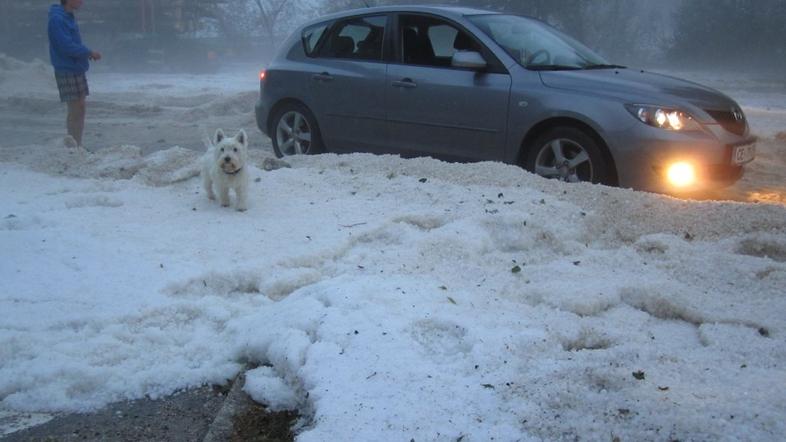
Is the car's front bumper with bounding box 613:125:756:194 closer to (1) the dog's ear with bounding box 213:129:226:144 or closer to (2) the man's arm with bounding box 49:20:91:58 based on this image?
(1) the dog's ear with bounding box 213:129:226:144

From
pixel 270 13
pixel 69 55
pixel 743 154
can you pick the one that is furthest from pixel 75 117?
pixel 270 13

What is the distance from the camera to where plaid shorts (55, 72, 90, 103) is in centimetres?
941

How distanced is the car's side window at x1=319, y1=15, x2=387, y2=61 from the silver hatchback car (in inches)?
0.6

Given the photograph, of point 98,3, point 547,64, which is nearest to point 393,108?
point 547,64

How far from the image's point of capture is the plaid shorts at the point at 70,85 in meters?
9.41

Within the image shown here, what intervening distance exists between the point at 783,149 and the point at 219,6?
28175mm

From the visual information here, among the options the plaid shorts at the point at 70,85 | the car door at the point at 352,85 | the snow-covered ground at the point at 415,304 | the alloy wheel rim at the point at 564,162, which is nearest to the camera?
the snow-covered ground at the point at 415,304

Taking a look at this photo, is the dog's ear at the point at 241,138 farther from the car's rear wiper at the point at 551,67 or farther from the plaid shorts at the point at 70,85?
the plaid shorts at the point at 70,85

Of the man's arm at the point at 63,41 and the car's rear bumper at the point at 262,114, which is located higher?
the man's arm at the point at 63,41

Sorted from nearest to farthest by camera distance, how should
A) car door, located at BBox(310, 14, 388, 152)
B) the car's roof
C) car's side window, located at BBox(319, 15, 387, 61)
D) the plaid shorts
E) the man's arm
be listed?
the car's roof < car door, located at BBox(310, 14, 388, 152) < car's side window, located at BBox(319, 15, 387, 61) < the man's arm < the plaid shorts

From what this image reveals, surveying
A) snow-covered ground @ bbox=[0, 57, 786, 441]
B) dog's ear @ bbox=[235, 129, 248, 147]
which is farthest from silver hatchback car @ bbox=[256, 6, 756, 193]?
dog's ear @ bbox=[235, 129, 248, 147]

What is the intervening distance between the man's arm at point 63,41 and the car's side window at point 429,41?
424 centimetres

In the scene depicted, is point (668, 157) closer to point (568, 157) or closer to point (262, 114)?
point (568, 157)

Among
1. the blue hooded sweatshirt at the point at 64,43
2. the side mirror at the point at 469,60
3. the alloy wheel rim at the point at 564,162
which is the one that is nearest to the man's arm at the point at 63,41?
the blue hooded sweatshirt at the point at 64,43
